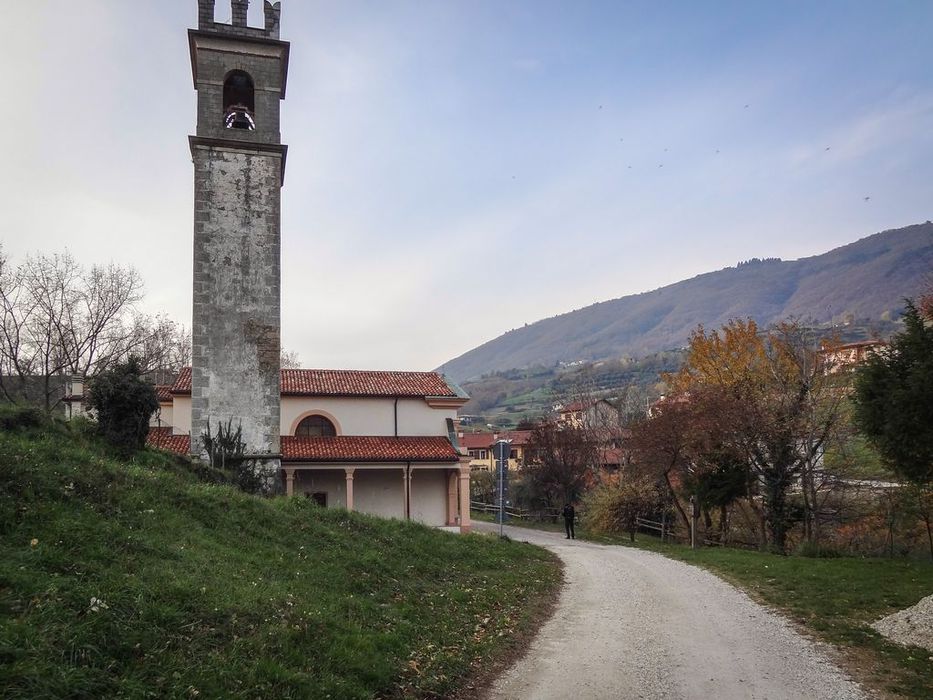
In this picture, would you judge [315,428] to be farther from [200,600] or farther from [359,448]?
[200,600]

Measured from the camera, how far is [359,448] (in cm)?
2655

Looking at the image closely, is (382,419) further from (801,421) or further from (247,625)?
(247,625)

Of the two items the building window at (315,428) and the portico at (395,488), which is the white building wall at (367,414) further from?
the portico at (395,488)

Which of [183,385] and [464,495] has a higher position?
[183,385]

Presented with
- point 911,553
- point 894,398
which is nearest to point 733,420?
point 911,553

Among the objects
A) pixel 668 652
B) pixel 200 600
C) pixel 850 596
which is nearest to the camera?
pixel 200 600

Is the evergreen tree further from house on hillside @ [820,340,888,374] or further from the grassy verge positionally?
house on hillside @ [820,340,888,374]

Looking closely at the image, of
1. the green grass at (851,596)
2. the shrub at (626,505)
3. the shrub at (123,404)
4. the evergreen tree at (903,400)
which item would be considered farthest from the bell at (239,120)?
the shrub at (626,505)

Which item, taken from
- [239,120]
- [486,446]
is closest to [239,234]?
[239,120]

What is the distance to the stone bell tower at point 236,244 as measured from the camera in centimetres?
1938

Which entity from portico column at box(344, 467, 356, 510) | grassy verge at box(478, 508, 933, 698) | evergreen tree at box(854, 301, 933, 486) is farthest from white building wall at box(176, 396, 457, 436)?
evergreen tree at box(854, 301, 933, 486)

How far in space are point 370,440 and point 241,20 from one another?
16.1m

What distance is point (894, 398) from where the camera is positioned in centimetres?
1227

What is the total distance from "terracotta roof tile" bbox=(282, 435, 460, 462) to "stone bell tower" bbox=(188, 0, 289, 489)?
17.8ft
